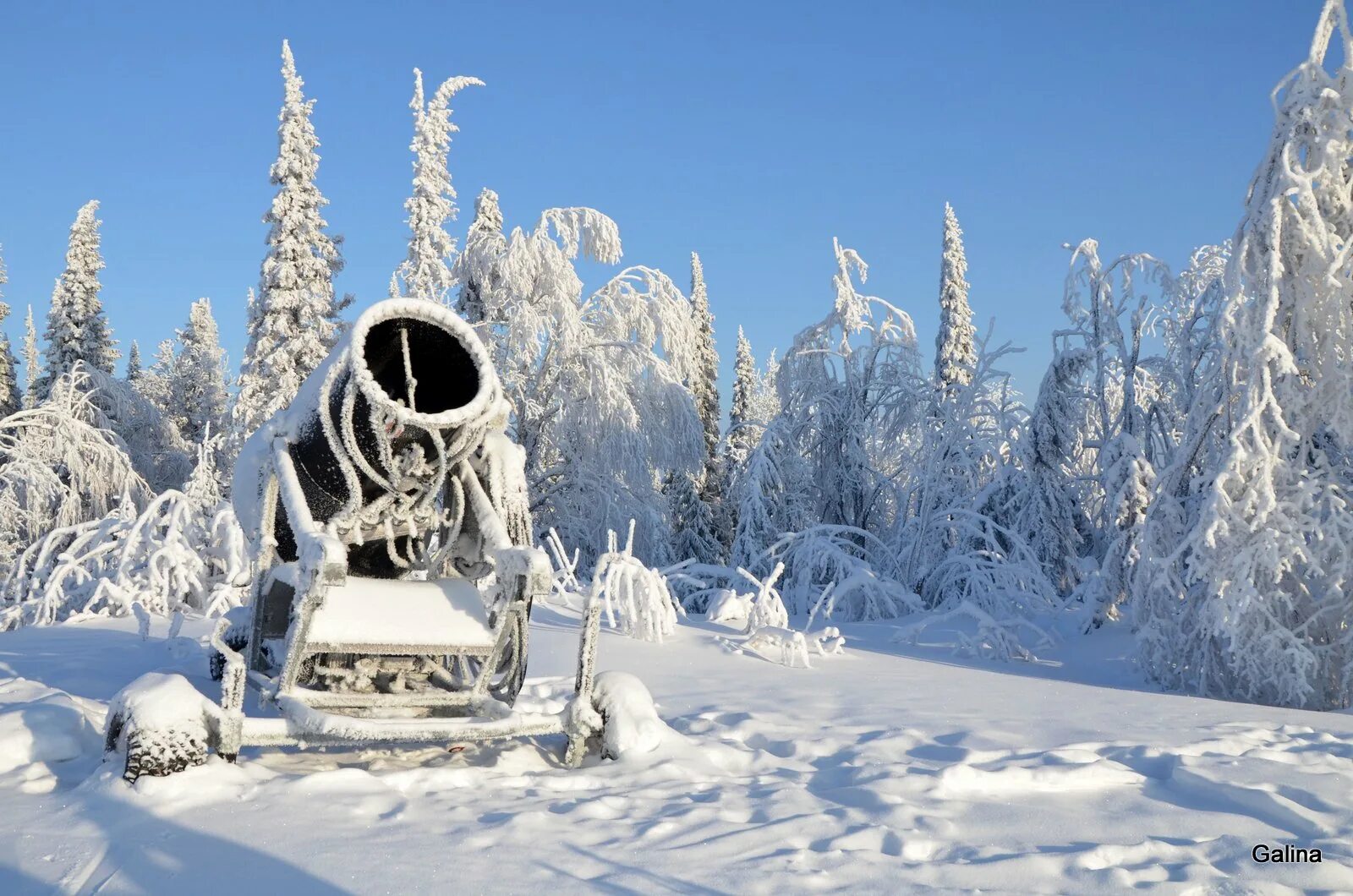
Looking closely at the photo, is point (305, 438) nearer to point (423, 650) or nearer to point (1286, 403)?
point (423, 650)

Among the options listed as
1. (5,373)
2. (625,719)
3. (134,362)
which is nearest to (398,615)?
(625,719)

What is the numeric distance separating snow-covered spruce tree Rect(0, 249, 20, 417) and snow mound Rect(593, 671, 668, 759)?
2884cm

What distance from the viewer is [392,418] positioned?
4.96 m

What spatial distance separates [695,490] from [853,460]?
14.6 meters

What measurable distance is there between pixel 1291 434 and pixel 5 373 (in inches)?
1270

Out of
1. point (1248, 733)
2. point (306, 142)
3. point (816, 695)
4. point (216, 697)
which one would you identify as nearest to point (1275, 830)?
point (1248, 733)

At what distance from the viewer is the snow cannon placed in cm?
443

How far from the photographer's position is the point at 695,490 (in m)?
32.6

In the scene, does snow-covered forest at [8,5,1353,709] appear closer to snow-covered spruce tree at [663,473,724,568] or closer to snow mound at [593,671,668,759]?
snow mound at [593,671,668,759]

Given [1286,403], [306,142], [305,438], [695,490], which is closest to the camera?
[305,438]

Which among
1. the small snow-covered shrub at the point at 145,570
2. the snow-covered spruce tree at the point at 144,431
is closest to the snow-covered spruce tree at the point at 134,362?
the snow-covered spruce tree at the point at 144,431

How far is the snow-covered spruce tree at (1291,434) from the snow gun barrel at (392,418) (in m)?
6.11

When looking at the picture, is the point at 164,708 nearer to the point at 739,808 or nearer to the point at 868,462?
the point at 739,808

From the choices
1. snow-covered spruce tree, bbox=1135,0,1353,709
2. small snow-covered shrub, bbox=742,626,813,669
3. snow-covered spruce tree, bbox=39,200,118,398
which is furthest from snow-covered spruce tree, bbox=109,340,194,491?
snow-covered spruce tree, bbox=1135,0,1353,709
